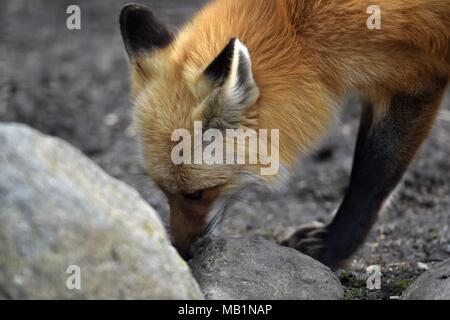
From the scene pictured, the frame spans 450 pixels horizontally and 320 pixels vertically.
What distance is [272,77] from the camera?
5.42 metres

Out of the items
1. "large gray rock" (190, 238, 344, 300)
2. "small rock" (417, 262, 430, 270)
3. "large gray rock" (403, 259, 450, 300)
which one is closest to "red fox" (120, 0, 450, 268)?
"large gray rock" (190, 238, 344, 300)

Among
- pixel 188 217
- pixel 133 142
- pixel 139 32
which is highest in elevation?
pixel 139 32

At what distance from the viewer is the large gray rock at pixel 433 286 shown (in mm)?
4520

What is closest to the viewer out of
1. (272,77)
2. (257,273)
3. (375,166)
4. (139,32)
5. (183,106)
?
(257,273)

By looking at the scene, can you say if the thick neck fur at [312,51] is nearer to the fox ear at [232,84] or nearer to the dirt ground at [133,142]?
the fox ear at [232,84]

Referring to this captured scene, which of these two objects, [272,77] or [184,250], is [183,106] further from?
[184,250]

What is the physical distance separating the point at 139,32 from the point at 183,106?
870 millimetres

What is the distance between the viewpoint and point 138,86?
5.71 meters

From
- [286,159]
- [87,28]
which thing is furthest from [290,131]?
[87,28]

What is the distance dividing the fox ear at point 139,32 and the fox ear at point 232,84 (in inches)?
34.6

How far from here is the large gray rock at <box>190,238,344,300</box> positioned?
4.67 m

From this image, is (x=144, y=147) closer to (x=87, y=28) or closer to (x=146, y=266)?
(x=146, y=266)

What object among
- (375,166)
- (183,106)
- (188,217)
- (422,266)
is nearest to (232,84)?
(183,106)

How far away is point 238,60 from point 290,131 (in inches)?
33.0
